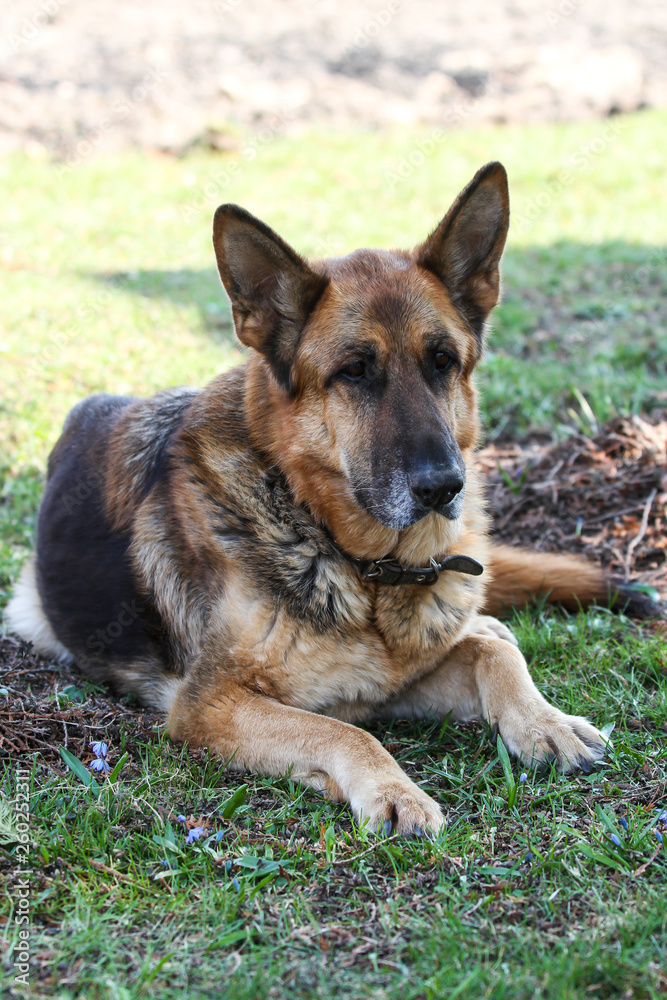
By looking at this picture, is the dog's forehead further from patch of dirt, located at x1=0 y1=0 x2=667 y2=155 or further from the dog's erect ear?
patch of dirt, located at x1=0 y1=0 x2=667 y2=155

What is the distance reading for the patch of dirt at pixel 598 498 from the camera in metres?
4.87

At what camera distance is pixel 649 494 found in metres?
5.06

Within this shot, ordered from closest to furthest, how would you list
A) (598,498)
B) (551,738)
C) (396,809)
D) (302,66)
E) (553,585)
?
(396,809) < (551,738) < (553,585) < (598,498) < (302,66)

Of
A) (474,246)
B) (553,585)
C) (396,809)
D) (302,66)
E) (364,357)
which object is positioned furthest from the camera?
(302,66)

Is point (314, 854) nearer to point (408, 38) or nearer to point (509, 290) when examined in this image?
point (509, 290)

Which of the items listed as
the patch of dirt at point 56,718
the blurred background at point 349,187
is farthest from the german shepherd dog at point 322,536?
the blurred background at point 349,187

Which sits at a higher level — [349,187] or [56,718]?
[349,187]

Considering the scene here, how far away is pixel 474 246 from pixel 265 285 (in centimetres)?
96

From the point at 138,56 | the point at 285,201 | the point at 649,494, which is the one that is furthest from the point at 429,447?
the point at 138,56

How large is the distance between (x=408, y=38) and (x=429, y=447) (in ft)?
55.0

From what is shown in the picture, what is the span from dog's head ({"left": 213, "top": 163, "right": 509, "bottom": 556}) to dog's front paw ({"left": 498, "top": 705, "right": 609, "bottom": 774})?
33.4 inches

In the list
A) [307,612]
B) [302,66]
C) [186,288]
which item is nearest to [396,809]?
[307,612]

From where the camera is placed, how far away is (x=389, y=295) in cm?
344

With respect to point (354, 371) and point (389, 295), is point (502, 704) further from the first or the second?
point (389, 295)
